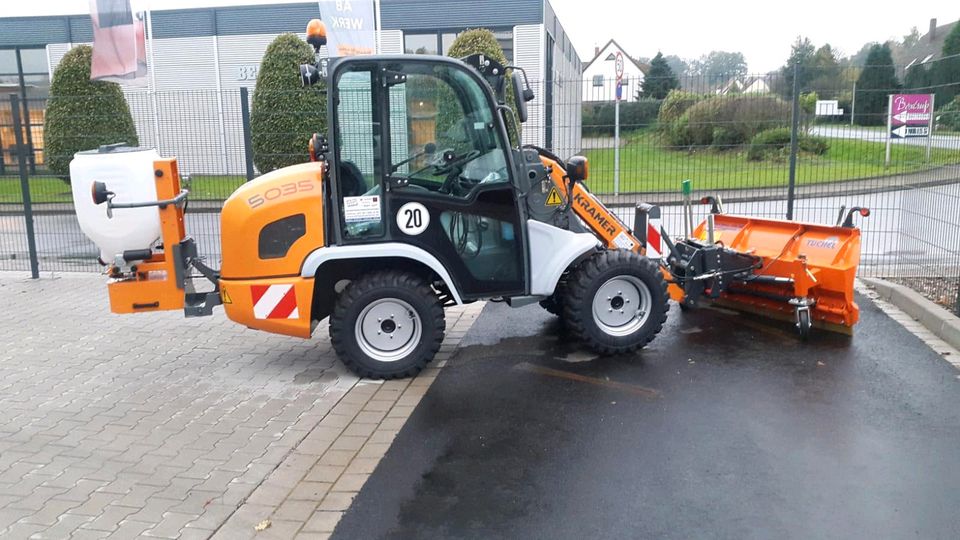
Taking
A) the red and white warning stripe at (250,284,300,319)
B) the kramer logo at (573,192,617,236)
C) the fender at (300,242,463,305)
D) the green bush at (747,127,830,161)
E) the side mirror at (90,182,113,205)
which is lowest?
the red and white warning stripe at (250,284,300,319)

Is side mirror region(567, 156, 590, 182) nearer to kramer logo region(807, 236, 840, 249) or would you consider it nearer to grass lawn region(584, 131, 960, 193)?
kramer logo region(807, 236, 840, 249)

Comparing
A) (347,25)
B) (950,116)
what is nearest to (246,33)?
(347,25)

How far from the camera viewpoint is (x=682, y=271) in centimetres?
713

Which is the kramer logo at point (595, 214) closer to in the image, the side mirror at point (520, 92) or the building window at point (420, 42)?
the side mirror at point (520, 92)

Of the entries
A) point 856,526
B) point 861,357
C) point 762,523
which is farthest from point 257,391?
point 861,357

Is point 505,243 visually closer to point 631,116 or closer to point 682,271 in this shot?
point 682,271

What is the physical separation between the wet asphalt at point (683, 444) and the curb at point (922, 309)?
0.26m

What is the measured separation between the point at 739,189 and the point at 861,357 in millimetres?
4138

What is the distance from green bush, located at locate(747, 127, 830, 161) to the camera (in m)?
→ 9.66

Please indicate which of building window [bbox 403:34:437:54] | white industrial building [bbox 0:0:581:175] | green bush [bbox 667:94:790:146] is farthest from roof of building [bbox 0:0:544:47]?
green bush [bbox 667:94:790:146]

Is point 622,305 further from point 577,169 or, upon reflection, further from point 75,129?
point 75,129

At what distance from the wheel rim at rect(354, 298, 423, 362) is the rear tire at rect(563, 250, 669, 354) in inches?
49.4

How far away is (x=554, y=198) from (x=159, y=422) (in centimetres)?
333

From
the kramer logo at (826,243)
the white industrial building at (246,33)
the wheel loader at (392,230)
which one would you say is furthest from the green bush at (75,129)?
the white industrial building at (246,33)
